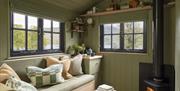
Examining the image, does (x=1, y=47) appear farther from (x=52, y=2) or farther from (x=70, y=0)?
(x=70, y=0)

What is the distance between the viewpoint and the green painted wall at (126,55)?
2947mm

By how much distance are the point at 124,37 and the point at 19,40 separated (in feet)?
7.22

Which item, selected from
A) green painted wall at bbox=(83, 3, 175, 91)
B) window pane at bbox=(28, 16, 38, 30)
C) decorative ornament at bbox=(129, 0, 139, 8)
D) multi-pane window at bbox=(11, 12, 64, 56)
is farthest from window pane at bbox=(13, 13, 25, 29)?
Answer: decorative ornament at bbox=(129, 0, 139, 8)

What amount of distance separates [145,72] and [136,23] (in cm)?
107

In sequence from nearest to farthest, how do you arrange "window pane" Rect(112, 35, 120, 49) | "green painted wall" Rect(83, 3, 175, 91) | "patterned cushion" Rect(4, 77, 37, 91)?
"patterned cushion" Rect(4, 77, 37, 91)
"green painted wall" Rect(83, 3, 175, 91)
"window pane" Rect(112, 35, 120, 49)

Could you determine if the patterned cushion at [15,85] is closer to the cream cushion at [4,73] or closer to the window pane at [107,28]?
the cream cushion at [4,73]

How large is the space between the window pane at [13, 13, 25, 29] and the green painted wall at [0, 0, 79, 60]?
0.14m

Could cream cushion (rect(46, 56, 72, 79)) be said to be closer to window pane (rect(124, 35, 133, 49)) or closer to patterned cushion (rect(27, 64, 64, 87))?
patterned cushion (rect(27, 64, 64, 87))

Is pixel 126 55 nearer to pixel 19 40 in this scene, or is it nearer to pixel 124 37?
pixel 124 37

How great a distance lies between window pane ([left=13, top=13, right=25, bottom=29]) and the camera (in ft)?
8.47

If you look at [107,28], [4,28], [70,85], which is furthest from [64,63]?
[107,28]

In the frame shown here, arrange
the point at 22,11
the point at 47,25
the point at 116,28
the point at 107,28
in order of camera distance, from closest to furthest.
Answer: the point at 22,11
the point at 47,25
the point at 116,28
the point at 107,28

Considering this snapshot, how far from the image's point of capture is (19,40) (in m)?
2.65

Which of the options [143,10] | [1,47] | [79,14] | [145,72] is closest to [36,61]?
[1,47]
